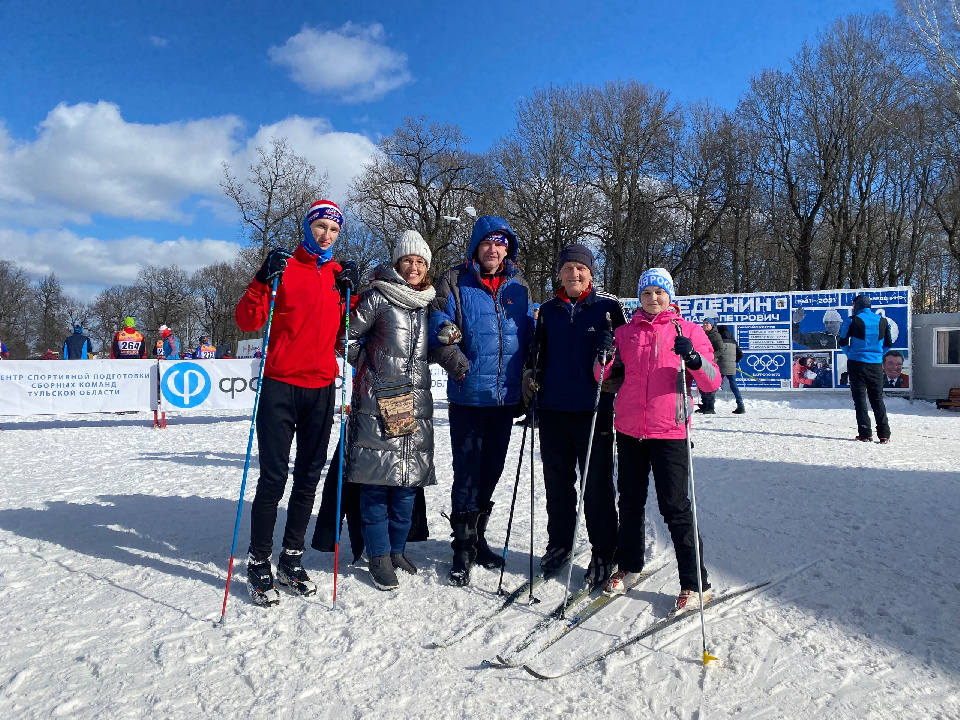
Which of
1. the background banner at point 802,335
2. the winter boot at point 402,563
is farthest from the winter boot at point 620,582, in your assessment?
the background banner at point 802,335

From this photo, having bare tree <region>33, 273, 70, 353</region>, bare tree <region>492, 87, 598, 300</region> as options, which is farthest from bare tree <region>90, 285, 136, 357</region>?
bare tree <region>492, 87, 598, 300</region>

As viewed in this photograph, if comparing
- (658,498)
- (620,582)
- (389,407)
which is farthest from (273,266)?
(620,582)

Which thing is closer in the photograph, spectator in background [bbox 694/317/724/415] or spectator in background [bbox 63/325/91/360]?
spectator in background [bbox 694/317/724/415]

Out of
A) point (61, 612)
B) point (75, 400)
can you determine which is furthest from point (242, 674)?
point (75, 400)

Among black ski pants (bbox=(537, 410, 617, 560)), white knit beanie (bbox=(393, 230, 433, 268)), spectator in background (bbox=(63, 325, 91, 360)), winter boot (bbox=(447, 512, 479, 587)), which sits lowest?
winter boot (bbox=(447, 512, 479, 587))

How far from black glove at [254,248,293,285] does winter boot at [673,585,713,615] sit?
2.63 m

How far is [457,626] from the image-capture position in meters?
3.12

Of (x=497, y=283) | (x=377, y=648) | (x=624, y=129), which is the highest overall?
(x=624, y=129)

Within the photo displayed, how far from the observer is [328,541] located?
395 centimetres

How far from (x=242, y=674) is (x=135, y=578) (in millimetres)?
1513

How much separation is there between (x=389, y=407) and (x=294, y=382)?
526 mm

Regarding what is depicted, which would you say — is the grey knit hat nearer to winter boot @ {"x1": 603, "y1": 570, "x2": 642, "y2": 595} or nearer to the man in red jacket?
the man in red jacket

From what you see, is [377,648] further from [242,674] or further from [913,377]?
[913,377]

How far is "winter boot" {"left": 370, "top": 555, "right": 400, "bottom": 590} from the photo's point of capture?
3.56 metres
